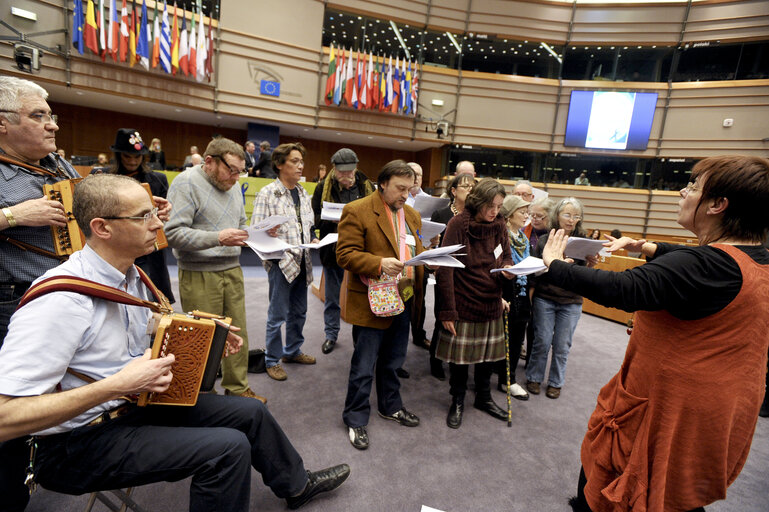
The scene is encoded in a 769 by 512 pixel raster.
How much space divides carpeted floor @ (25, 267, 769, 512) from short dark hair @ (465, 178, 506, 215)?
1487 millimetres

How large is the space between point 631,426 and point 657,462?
11cm

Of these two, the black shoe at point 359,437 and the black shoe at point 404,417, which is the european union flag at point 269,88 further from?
the black shoe at point 359,437

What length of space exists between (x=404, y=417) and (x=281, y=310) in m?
1.23

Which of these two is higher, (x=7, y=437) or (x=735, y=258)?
(x=735, y=258)

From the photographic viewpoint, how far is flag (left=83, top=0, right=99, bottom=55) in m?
7.48

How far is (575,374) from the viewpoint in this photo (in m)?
3.37

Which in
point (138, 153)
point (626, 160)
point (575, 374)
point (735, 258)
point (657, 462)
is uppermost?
point (626, 160)

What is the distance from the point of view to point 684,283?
3.18 ft

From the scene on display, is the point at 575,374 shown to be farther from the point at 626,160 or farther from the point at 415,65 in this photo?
the point at 626,160

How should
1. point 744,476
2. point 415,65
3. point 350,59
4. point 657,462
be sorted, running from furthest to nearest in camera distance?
point 415,65, point 350,59, point 744,476, point 657,462

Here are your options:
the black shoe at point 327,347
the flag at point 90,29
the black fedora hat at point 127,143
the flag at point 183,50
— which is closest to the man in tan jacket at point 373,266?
the black shoe at point 327,347

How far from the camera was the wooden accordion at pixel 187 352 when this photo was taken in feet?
3.56

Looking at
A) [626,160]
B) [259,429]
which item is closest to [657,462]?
[259,429]

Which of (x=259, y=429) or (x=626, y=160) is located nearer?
(x=259, y=429)
